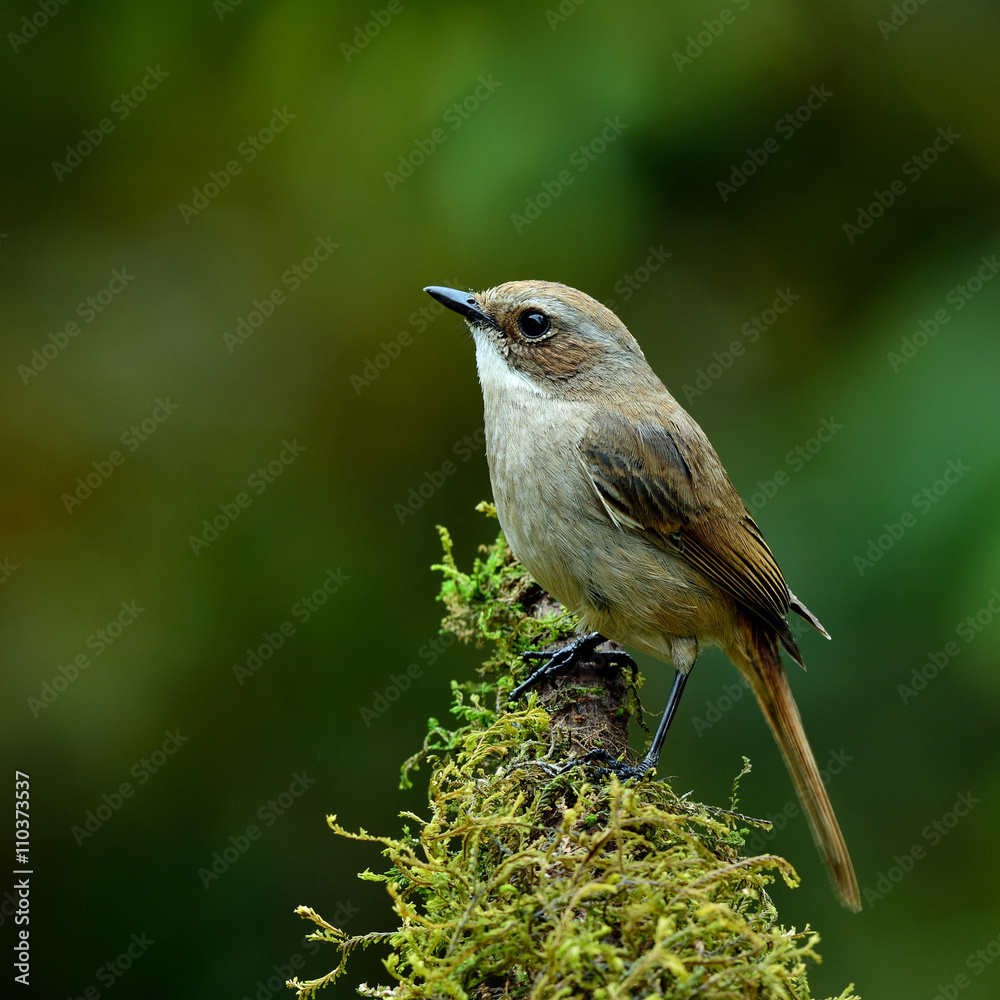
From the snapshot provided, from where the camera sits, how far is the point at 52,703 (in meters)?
4.46

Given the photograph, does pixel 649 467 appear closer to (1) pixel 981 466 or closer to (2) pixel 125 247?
(1) pixel 981 466

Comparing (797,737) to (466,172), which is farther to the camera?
(466,172)

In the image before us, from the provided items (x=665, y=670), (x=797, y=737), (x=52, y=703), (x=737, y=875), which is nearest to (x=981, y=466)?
(x=797, y=737)

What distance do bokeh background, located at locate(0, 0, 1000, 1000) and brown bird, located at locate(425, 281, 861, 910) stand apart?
16.3 inches

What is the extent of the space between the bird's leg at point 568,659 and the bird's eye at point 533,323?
1217 millimetres

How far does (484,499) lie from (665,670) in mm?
1251

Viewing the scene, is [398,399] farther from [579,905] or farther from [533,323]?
[579,905]

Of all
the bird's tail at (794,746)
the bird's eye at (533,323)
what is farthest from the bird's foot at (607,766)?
the bird's eye at (533,323)

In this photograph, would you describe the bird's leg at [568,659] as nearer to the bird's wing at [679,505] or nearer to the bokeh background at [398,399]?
the bird's wing at [679,505]

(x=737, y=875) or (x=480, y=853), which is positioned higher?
(x=737, y=875)

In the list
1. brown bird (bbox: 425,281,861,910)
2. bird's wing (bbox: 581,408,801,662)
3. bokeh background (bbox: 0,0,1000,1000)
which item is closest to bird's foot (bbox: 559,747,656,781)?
brown bird (bbox: 425,281,861,910)

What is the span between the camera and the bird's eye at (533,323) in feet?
12.7

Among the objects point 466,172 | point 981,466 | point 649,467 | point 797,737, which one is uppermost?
point 981,466

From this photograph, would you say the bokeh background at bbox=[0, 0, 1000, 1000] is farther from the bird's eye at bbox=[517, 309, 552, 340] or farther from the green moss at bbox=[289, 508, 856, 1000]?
the green moss at bbox=[289, 508, 856, 1000]
